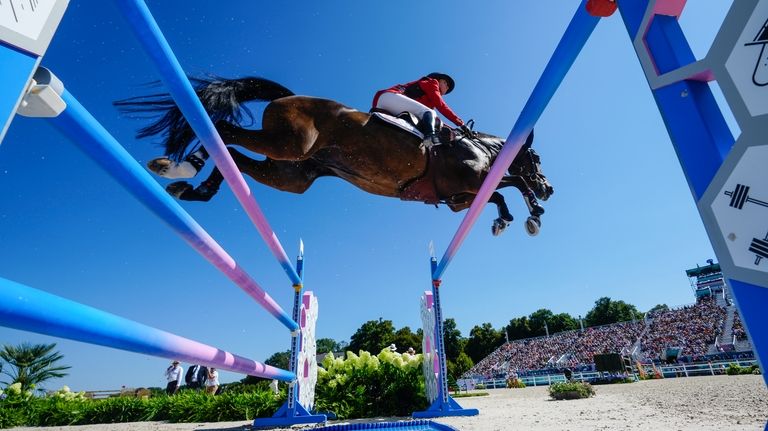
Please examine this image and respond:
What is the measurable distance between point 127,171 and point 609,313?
66.0m

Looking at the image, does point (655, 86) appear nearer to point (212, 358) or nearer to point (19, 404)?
point (212, 358)

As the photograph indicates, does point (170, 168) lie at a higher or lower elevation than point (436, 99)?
lower

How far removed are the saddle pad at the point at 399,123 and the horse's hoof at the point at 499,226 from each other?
5.18ft

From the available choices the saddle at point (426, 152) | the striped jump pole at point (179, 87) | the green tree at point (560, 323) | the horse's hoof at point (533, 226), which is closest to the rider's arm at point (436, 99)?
the saddle at point (426, 152)

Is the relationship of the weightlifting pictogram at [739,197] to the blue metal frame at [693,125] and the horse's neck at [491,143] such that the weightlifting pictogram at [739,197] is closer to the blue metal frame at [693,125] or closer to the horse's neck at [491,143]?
the blue metal frame at [693,125]

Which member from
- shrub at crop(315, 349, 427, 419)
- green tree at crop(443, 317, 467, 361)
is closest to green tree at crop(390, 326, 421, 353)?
green tree at crop(443, 317, 467, 361)

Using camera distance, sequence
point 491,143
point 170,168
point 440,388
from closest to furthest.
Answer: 1. point 170,168
2. point 491,143
3. point 440,388

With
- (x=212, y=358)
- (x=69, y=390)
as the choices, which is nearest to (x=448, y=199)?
(x=212, y=358)

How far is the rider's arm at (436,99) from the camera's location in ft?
11.5

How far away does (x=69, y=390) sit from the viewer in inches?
377

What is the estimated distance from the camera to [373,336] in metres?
39.1

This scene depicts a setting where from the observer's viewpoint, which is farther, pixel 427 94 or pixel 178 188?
pixel 427 94

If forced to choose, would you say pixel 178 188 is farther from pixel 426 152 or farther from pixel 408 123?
pixel 426 152

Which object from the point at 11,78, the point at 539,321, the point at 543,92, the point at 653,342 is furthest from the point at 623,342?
the point at 11,78
